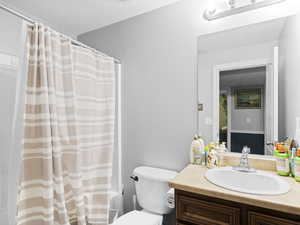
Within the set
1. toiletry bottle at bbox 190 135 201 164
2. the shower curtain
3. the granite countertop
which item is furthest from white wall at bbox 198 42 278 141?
the shower curtain

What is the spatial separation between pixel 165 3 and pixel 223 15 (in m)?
0.59

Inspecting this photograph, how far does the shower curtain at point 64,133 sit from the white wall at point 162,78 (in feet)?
1.41

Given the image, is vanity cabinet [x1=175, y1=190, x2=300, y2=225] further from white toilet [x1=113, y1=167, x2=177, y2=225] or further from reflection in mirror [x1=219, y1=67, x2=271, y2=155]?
reflection in mirror [x1=219, y1=67, x2=271, y2=155]

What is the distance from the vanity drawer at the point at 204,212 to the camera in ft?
3.10

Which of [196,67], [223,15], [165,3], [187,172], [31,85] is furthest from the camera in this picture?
[165,3]

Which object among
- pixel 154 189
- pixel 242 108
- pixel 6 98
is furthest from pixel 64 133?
pixel 242 108

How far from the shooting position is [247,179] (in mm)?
1201

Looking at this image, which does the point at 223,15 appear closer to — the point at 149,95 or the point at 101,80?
the point at 149,95

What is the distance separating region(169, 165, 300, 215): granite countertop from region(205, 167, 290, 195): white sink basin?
0.19 feet

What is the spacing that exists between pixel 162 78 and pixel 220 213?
3.97ft

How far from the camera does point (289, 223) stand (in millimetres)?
822

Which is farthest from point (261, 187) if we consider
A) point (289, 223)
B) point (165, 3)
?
point (165, 3)

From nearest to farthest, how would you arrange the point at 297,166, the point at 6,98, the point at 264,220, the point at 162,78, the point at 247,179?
the point at 264,220 < the point at 297,166 < the point at 247,179 < the point at 6,98 < the point at 162,78

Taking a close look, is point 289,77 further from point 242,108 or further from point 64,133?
point 64,133
